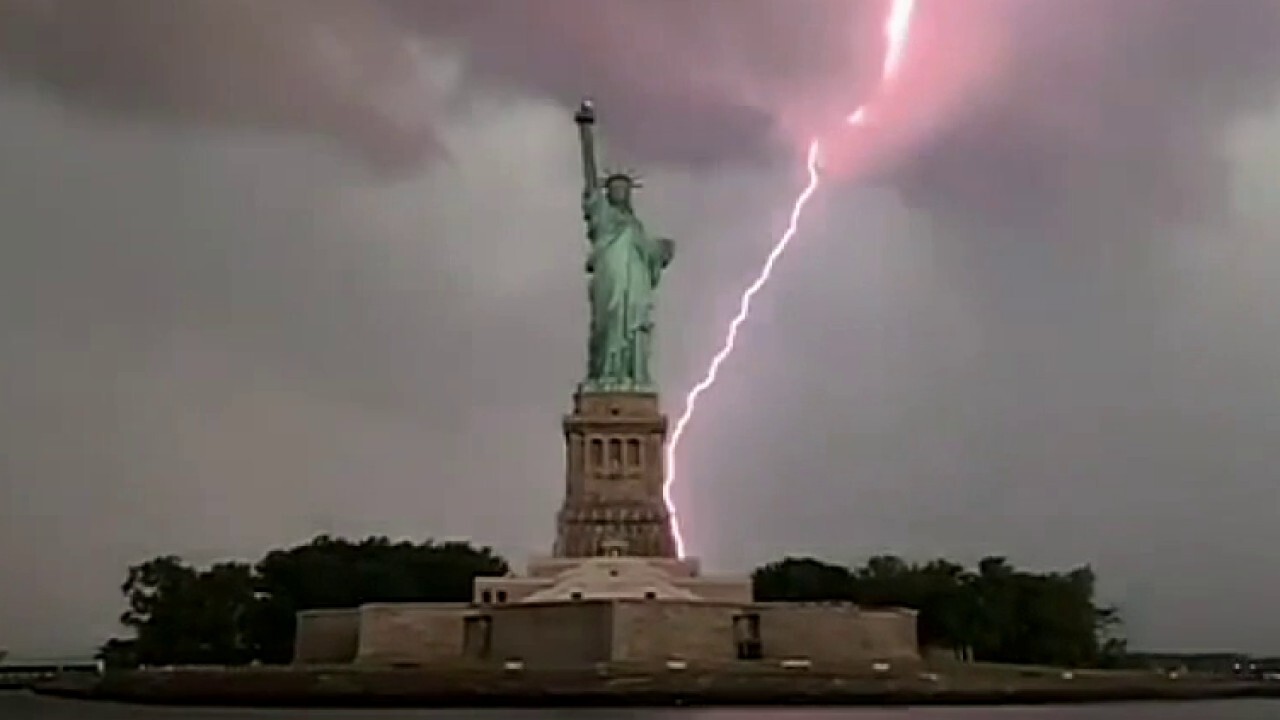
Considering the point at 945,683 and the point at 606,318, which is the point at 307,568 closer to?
the point at 606,318

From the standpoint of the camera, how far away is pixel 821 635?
5909 centimetres

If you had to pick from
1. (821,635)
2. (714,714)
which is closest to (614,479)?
(821,635)

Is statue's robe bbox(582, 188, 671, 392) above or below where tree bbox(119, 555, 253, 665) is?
above

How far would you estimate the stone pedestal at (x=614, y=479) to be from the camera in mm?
70375

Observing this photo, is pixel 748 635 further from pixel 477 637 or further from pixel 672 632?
pixel 477 637

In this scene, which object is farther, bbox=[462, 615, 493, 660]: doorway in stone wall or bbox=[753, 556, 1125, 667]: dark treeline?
bbox=[753, 556, 1125, 667]: dark treeline

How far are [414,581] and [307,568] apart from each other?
179 inches

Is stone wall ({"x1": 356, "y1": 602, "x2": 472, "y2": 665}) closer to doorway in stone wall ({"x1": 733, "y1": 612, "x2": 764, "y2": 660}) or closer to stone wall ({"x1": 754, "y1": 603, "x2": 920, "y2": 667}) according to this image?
doorway in stone wall ({"x1": 733, "y1": 612, "x2": 764, "y2": 660})

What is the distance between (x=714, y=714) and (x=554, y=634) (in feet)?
45.1

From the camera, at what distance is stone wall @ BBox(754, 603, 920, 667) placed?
194ft

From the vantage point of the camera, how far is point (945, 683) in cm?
5453

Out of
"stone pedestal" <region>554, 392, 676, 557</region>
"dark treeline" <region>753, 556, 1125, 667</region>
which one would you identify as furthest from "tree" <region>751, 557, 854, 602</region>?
"stone pedestal" <region>554, 392, 676, 557</region>

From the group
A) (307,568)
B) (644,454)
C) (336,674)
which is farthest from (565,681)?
(307,568)

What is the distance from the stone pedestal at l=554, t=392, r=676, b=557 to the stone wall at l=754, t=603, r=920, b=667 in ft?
35.2
